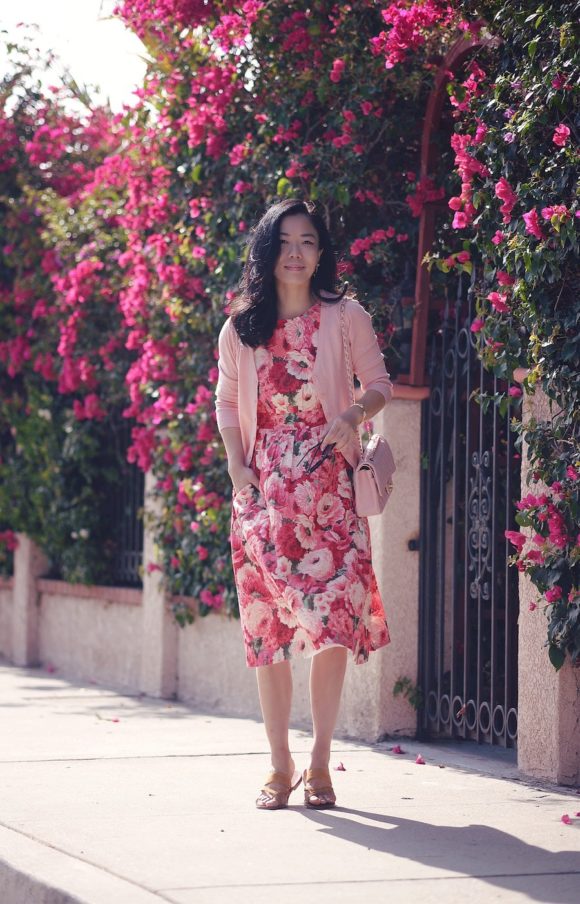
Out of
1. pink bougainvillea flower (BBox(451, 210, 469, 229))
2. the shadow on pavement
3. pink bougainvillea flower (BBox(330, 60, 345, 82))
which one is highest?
pink bougainvillea flower (BBox(330, 60, 345, 82))

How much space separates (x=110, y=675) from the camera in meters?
9.94

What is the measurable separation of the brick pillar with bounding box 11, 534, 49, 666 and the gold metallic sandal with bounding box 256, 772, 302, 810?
21.5 feet

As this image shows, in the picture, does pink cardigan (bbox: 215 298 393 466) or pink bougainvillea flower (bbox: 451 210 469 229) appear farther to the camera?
pink bougainvillea flower (bbox: 451 210 469 229)

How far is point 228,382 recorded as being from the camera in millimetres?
5207

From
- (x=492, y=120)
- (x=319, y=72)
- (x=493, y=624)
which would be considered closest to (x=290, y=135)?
(x=319, y=72)

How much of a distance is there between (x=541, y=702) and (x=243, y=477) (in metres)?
1.51

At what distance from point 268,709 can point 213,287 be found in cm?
334

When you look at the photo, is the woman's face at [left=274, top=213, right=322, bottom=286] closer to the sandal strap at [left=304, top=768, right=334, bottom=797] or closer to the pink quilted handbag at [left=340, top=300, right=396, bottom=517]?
the pink quilted handbag at [left=340, top=300, right=396, bottom=517]

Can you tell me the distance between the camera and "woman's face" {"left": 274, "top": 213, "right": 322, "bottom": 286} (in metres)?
5.05

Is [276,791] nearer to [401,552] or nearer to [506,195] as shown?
[401,552]

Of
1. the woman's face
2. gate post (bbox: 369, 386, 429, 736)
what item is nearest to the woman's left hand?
the woman's face

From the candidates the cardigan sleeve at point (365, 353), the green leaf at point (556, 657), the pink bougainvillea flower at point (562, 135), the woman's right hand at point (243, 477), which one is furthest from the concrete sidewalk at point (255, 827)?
the pink bougainvillea flower at point (562, 135)

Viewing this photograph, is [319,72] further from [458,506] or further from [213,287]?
[458,506]

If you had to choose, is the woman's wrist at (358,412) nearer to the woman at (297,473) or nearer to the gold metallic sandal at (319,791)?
the woman at (297,473)
